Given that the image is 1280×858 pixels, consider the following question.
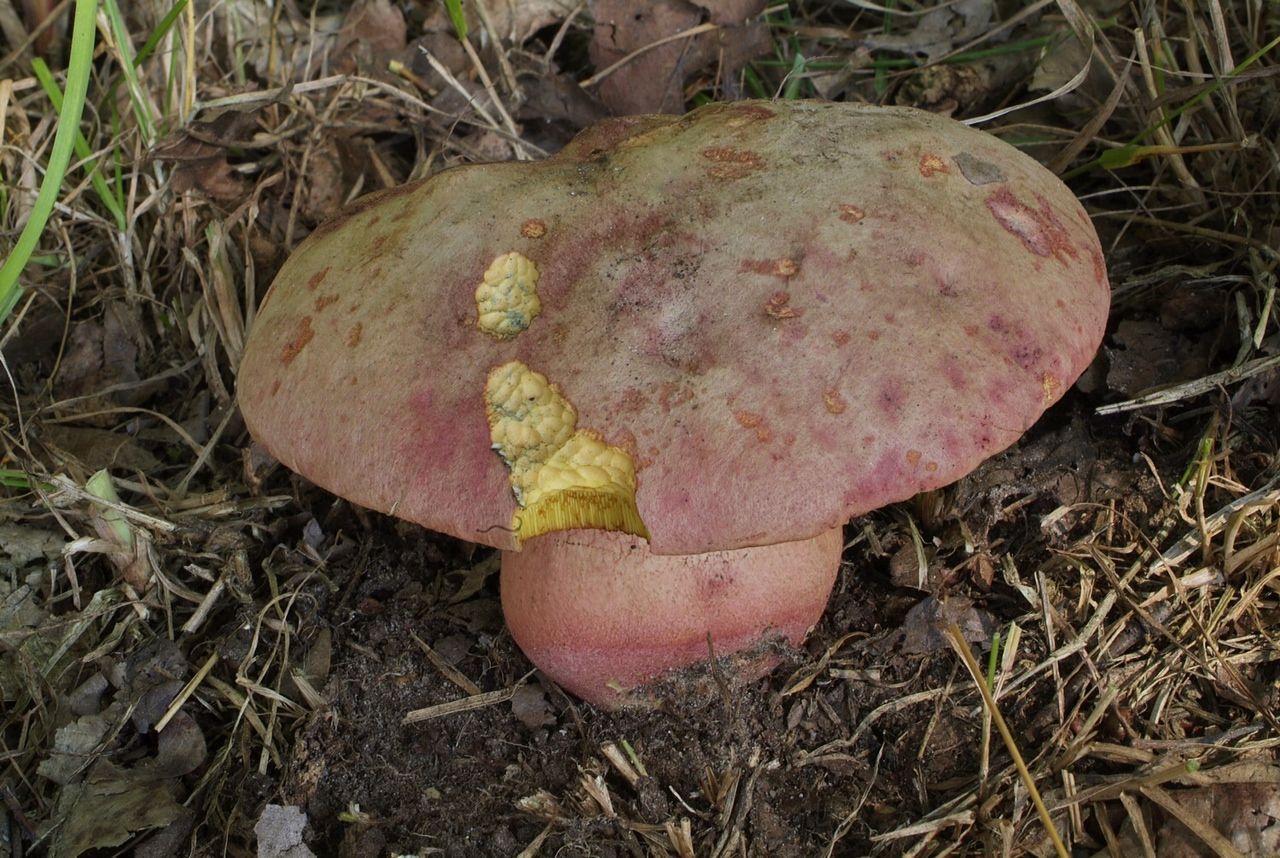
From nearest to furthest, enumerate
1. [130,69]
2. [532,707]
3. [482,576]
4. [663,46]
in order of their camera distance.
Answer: [532,707]
[482,576]
[130,69]
[663,46]

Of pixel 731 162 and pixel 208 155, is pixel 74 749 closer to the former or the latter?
pixel 208 155

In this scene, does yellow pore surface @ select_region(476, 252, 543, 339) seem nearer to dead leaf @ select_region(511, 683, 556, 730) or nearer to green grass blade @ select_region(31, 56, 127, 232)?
dead leaf @ select_region(511, 683, 556, 730)

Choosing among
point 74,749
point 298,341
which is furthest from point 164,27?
point 74,749

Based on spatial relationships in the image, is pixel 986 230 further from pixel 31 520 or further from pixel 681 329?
pixel 31 520

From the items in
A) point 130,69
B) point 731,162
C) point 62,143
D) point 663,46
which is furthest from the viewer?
point 663,46

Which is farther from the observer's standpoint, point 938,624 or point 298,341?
point 938,624

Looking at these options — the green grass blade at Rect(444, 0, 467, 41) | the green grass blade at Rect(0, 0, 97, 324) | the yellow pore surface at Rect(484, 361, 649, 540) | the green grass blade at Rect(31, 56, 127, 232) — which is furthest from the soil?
the green grass blade at Rect(444, 0, 467, 41)

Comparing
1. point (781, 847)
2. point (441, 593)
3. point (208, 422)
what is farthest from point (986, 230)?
point (208, 422)
